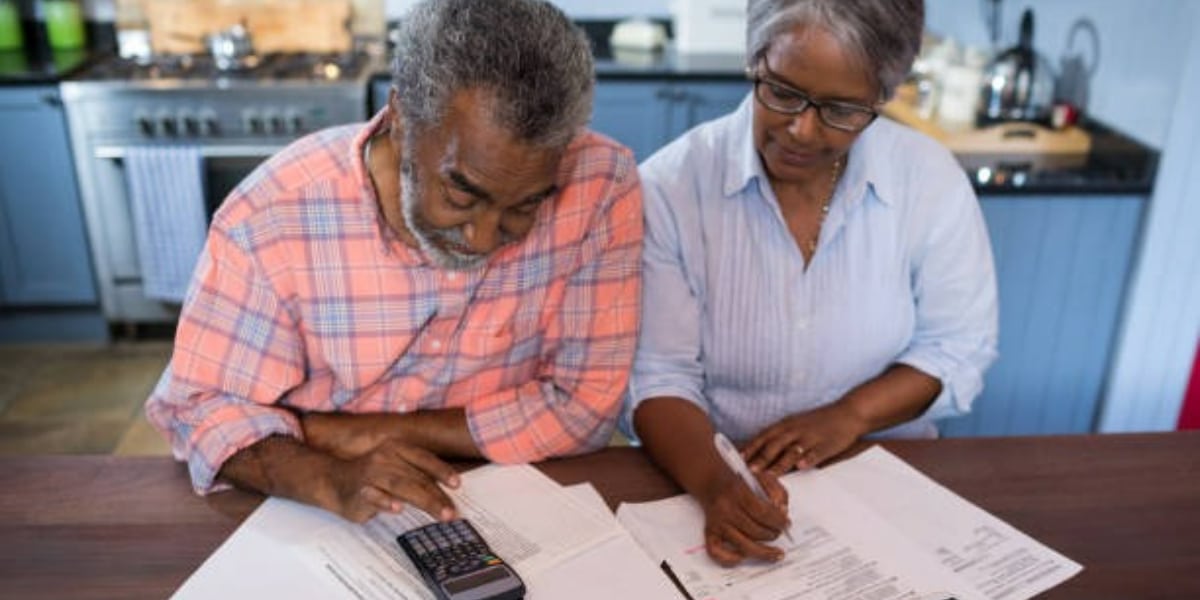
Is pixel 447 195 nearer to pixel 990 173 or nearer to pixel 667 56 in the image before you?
pixel 990 173

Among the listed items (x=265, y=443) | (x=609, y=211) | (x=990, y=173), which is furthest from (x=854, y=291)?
(x=990, y=173)

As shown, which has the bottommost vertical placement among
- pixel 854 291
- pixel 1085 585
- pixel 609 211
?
pixel 1085 585

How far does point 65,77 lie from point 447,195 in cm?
243

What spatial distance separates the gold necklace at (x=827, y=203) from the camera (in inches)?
54.1

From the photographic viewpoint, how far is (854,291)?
4.49 ft

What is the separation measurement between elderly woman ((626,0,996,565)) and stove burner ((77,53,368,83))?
1941 mm

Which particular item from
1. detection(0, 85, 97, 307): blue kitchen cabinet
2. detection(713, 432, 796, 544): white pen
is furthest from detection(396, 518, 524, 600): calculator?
detection(0, 85, 97, 307): blue kitchen cabinet

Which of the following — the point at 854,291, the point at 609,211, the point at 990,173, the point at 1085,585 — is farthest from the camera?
the point at 990,173

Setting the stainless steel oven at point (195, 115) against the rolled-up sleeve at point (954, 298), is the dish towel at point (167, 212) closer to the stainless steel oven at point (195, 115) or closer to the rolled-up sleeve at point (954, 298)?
the stainless steel oven at point (195, 115)

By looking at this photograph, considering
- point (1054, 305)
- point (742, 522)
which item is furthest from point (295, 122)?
point (742, 522)

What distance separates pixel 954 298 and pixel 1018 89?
4.40ft

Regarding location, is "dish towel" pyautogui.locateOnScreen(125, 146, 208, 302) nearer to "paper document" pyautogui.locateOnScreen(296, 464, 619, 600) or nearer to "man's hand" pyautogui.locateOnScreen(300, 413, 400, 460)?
"man's hand" pyautogui.locateOnScreen(300, 413, 400, 460)

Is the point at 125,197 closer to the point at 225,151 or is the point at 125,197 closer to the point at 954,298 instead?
the point at 225,151

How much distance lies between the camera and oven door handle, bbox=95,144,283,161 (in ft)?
9.80
